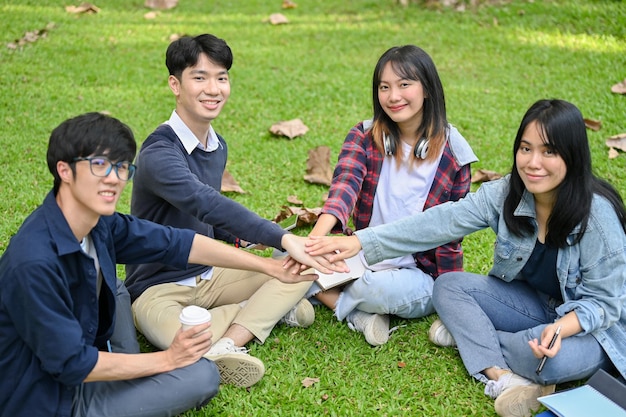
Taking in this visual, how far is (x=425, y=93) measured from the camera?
357cm

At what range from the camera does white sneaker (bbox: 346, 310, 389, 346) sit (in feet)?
11.2

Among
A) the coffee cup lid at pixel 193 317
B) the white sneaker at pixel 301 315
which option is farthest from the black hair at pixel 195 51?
the coffee cup lid at pixel 193 317

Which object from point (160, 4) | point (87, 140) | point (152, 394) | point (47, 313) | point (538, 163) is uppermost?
point (87, 140)

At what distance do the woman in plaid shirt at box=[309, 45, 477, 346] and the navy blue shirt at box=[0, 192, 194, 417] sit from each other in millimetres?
1231

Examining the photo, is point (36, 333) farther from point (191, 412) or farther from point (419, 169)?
point (419, 169)

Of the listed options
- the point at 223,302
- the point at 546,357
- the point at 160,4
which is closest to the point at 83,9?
the point at 160,4

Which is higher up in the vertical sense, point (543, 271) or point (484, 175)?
point (543, 271)

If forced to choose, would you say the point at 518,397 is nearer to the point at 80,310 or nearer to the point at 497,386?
the point at 497,386

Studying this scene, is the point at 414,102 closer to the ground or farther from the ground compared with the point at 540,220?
farther from the ground

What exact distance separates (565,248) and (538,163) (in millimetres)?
376

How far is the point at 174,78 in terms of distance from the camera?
349cm

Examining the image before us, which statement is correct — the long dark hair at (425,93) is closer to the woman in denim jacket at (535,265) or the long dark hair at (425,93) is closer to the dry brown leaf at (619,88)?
the woman in denim jacket at (535,265)

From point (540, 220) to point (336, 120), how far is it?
9.68 feet

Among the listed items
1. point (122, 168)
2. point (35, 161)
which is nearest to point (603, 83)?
point (35, 161)
